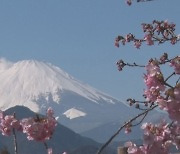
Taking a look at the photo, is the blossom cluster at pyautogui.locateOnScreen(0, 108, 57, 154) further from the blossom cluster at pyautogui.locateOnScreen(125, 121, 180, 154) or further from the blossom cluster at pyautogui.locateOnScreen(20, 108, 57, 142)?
the blossom cluster at pyautogui.locateOnScreen(125, 121, 180, 154)

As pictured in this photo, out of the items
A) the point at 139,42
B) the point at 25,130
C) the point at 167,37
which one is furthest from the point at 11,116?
the point at 139,42

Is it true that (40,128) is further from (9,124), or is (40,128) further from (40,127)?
(9,124)

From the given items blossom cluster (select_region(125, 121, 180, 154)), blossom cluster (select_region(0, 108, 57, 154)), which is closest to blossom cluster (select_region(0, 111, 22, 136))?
blossom cluster (select_region(0, 108, 57, 154))

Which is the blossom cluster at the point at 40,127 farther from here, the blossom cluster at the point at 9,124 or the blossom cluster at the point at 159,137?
the blossom cluster at the point at 159,137

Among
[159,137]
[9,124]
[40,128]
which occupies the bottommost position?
[159,137]

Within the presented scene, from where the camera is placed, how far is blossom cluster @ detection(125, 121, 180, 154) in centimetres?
350

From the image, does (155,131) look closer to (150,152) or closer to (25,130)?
(150,152)

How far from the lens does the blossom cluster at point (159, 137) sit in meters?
3.50

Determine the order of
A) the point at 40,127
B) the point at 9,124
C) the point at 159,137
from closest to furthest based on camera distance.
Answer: the point at 159,137 < the point at 40,127 < the point at 9,124

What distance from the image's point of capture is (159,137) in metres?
3.58

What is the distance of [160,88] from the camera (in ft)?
12.2

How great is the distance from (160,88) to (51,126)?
95.6 inches

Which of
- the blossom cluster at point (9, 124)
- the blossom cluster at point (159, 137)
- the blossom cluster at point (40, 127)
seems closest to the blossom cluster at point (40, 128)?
the blossom cluster at point (40, 127)

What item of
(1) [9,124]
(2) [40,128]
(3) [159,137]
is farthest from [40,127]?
(3) [159,137]
